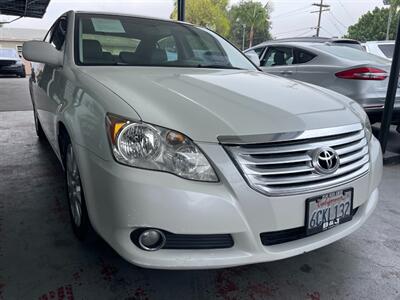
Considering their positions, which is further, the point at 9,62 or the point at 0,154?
the point at 9,62

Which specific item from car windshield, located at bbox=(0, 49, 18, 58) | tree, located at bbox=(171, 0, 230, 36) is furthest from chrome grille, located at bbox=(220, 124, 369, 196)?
tree, located at bbox=(171, 0, 230, 36)

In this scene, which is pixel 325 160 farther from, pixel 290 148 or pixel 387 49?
pixel 387 49

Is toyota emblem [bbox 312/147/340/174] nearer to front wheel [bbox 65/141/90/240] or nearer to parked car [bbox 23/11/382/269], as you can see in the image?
parked car [bbox 23/11/382/269]

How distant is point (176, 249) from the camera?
146 cm

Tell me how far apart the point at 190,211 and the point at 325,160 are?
2.13 feet

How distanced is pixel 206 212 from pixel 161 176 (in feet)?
0.73

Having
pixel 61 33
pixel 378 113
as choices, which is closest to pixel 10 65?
pixel 61 33

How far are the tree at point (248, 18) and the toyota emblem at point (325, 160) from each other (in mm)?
50849

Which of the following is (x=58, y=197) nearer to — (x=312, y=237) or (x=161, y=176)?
(x=161, y=176)

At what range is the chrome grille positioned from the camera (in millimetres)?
1438

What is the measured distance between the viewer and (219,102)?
166cm

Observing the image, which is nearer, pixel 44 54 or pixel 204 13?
pixel 44 54

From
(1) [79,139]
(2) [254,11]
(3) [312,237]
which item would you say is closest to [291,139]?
(3) [312,237]

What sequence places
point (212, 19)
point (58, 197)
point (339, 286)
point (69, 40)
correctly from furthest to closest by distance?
point (212, 19) → point (58, 197) → point (69, 40) → point (339, 286)
